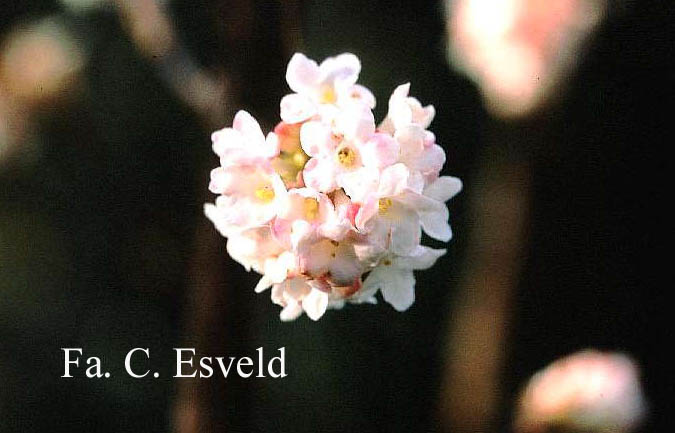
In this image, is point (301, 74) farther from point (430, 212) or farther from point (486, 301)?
point (486, 301)

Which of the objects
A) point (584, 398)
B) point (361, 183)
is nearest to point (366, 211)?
point (361, 183)

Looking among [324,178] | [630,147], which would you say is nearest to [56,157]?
[324,178]

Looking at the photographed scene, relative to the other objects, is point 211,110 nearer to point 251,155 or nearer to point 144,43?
point 144,43

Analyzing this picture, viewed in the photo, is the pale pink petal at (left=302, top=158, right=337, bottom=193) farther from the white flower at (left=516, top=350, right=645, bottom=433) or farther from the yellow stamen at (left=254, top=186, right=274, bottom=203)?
the white flower at (left=516, top=350, right=645, bottom=433)

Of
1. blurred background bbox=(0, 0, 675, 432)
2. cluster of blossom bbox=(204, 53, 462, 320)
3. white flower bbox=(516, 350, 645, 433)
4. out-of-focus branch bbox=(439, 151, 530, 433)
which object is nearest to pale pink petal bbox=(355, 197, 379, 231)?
cluster of blossom bbox=(204, 53, 462, 320)

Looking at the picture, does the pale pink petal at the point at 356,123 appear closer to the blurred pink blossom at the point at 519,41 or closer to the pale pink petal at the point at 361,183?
the pale pink petal at the point at 361,183

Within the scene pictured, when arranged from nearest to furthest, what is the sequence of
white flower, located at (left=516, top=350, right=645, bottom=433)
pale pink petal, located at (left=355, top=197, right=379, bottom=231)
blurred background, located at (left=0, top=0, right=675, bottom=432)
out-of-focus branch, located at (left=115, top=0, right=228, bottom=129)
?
pale pink petal, located at (left=355, top=197, right=379, bottom=231)
out-of-focus branch, located at (left=115, top=0, right=228, bottom=129)
white flower, located at (left=516, top=350, right=645, bottom=433)
blurred background, located at (left=0, top=0, right=675, bottom=432)

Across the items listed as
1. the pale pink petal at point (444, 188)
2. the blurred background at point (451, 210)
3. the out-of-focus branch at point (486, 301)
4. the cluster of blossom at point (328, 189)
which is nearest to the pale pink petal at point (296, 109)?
the cluster of blossom at point (328, 189)
